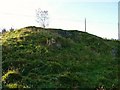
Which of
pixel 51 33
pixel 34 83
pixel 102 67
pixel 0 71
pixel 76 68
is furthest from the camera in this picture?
pixel 51 33

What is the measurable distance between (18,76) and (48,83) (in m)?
2.12

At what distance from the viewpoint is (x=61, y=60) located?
26016mm

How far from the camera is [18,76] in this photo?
69.1 ft

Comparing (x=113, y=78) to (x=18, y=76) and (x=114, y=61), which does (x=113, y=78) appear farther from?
(x=18, y=76)

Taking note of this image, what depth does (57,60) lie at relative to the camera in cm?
2573

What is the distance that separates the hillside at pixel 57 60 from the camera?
21188mm

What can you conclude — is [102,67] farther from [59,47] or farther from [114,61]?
[59,47]

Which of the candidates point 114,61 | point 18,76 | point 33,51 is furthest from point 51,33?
point 18,76

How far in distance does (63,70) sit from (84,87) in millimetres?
3243

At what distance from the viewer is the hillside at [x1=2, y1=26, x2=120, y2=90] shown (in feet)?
69.5

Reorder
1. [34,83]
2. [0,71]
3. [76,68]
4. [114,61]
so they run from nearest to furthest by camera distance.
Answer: [34,83], [0,71], [76,68], [114,61]

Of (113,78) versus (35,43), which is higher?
(35,43)

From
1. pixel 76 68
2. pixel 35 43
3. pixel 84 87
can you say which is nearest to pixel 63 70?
pixel 76 68

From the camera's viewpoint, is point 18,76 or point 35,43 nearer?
point 18,76
